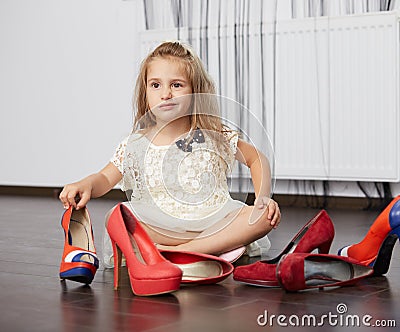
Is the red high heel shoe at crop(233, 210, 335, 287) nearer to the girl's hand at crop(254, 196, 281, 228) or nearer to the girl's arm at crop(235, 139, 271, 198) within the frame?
the girl's hand at crop(254, 196, 281, 228)

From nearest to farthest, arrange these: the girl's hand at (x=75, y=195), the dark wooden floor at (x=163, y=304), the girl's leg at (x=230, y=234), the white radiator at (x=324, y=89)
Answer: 1. the dark wooden floor at (x=163, y=304)
2. the girl's hand at (x=75, y=195)
3. the girl's leg at (x=230, y=234)
4. the white radiator at (x=324, y=89)

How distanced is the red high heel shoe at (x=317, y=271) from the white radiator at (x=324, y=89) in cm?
168

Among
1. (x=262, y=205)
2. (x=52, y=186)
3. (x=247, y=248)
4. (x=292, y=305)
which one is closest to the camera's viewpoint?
(x=292, y=305)

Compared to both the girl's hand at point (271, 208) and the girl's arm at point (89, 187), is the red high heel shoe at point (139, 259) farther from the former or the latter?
the girl's hand at point (271, 208)

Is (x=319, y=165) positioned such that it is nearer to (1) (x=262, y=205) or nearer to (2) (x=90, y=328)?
(1) (x=262, y=205)

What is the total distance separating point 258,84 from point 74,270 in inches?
79.7

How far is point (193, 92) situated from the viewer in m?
1.83

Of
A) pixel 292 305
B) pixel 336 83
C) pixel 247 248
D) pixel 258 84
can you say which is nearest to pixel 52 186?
pixel 258 84

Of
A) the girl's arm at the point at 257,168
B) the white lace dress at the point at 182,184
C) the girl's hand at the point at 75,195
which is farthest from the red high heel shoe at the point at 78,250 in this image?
the girl's arm at the point at 257,168

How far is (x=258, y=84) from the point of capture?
341 centimetres

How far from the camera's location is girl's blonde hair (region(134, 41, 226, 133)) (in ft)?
5.82

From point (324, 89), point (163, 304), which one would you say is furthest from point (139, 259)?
point (324, 89)

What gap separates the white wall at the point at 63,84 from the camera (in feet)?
12.8

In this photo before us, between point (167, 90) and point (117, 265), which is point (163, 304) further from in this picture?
point (167, 90)
